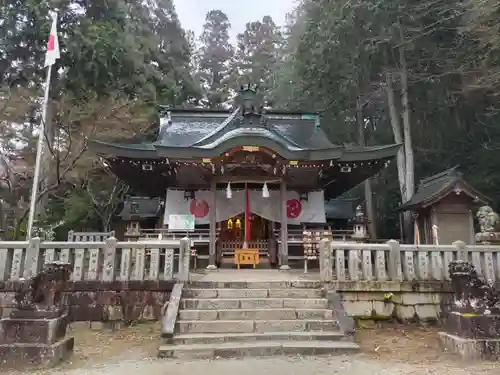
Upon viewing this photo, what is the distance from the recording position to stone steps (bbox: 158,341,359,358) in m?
5.33

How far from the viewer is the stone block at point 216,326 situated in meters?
5.94

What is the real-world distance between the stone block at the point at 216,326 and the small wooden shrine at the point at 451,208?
870 centimetres

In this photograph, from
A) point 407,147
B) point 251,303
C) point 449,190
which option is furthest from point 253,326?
point 407,147

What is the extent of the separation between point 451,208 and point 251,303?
29.9 ft

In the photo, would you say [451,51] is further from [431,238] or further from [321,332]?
[321,332]

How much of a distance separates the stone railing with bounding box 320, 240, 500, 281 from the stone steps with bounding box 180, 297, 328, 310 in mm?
649

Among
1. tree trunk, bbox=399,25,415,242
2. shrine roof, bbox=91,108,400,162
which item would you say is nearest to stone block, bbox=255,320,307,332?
shrine roof, bbox=91,108,400,162

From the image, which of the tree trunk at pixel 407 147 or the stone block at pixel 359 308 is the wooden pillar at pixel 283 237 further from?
the tree trunk at pixel 407 147

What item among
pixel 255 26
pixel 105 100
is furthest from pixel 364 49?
pixel 255 26

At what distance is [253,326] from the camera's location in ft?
19.7

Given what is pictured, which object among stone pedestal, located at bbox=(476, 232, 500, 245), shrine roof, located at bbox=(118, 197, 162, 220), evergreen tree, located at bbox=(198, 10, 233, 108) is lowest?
stone pedestal, located at bbox=(476, 232, 500, 245)

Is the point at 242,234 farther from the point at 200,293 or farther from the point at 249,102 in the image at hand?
the point at 200,293

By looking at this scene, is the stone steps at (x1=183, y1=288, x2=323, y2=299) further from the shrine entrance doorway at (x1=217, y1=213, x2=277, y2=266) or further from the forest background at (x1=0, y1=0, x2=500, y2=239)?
the forest background at (x1=0, y1=0, x2=500, y2=239)

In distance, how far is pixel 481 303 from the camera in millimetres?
5418
